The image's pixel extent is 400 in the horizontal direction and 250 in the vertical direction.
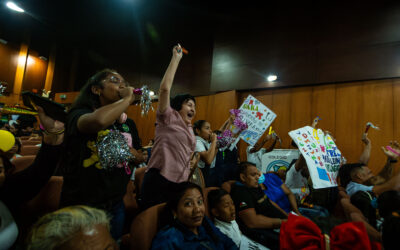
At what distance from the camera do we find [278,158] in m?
4.06

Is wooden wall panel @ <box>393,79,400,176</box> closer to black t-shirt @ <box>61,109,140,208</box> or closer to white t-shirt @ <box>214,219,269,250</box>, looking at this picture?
white t-shirt @ <box>214,219,269,250</box>

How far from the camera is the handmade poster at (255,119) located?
297 cm

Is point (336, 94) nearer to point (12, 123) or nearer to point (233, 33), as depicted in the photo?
point (233, 33)

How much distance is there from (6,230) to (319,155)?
2741 mm

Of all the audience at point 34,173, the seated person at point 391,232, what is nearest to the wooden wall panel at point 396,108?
the seated person at point 391,232

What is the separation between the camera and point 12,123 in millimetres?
4668

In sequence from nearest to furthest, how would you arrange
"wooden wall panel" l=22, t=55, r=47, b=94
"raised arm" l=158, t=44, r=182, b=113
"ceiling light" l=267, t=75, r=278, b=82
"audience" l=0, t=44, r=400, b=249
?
"audience" l=0, t=44, r=400, b=249 → "raised arm" l=158, t=44, r=182, b=113 → "ceiling light" l=267, t=75, r=278, b=82 → "wooden wall panel" l=22, t=55, r=47, b=94

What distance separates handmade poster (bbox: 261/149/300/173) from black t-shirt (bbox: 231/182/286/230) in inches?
70.5

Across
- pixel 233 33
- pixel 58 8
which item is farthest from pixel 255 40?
pixel 58 8

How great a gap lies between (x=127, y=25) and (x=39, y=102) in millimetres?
7005

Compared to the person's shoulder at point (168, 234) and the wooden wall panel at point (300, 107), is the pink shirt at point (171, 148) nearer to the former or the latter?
the person's shoulder at point (168, 234)

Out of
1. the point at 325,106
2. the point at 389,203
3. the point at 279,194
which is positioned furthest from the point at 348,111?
the point at 389,203

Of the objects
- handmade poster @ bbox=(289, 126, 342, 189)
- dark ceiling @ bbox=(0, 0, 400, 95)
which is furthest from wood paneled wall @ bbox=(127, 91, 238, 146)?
handmade poster @ bbox=(289, 126, 342, 189)

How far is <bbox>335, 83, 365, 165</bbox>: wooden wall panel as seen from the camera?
3912 mm
